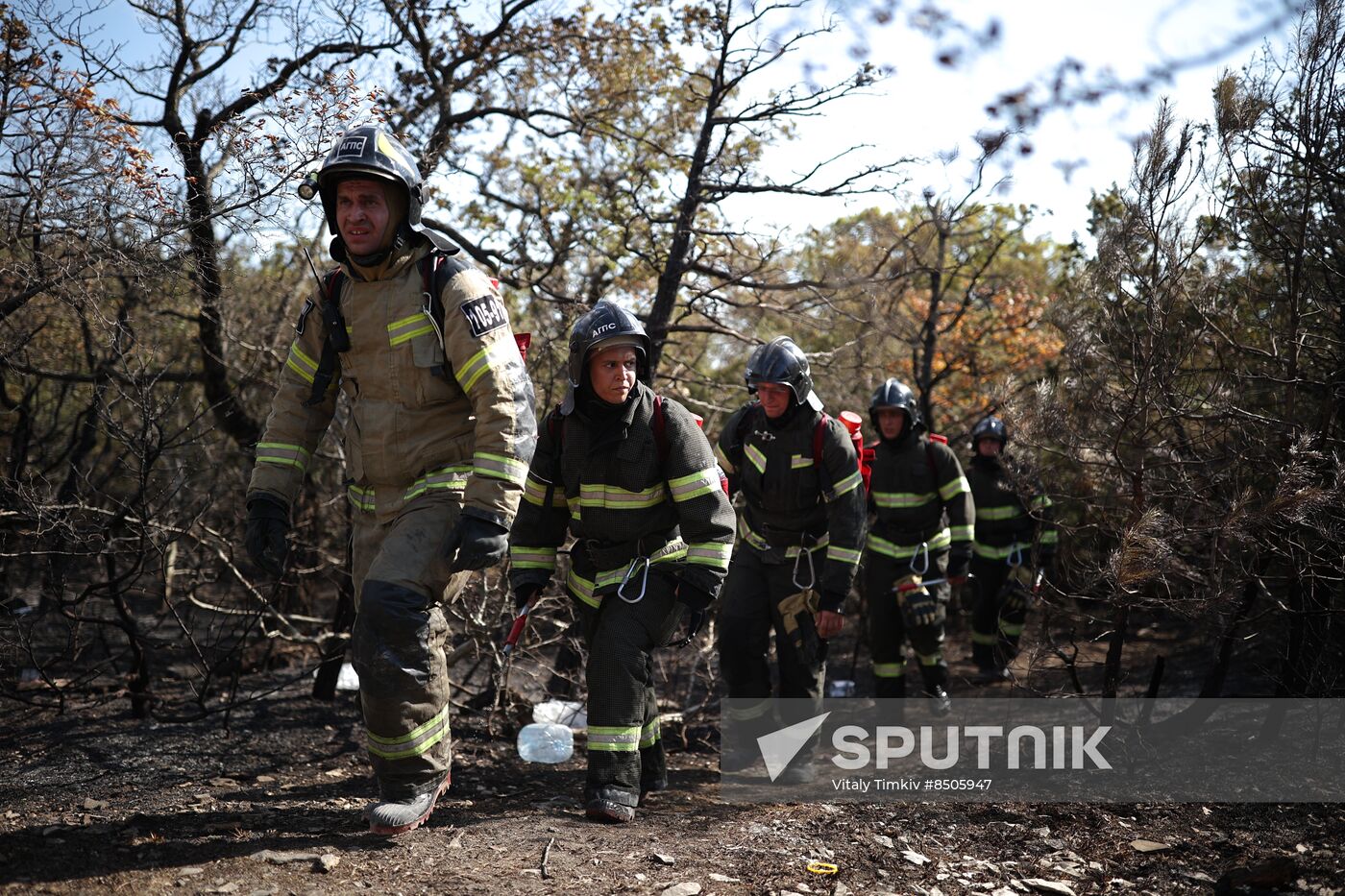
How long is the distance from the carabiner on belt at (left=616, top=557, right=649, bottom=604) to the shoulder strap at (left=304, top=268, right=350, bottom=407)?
1374 millimetres

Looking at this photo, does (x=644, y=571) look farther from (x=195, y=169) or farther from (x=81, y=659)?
(x=81, y=659)

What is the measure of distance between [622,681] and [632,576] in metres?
0.42

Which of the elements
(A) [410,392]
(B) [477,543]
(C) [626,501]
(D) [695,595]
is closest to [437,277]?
(A) [410,392]

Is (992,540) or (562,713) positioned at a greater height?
(992,540)

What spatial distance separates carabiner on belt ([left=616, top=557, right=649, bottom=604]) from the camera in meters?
4.25

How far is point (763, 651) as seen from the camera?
5441mm

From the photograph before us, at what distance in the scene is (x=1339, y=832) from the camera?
4176 mm

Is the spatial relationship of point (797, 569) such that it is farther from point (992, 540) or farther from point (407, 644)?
point (992, 540)

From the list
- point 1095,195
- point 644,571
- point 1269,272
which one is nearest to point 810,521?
point 644,571

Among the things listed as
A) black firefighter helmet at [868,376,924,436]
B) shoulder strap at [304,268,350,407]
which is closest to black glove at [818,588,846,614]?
black firefighter helmet at [868,376,924,436]

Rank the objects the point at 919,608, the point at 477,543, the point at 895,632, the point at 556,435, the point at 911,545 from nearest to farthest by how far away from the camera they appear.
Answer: the point at 477,543
the point at 556,435
the point at 919,608
the point at 895,632
the point at 911,545

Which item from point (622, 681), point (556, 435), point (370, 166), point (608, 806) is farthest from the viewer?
point (556, 435)

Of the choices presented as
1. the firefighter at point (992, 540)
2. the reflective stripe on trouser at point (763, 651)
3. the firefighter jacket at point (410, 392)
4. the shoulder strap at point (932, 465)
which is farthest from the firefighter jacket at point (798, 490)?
the firefighter at point (992, 540)

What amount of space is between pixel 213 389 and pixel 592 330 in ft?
13.9
